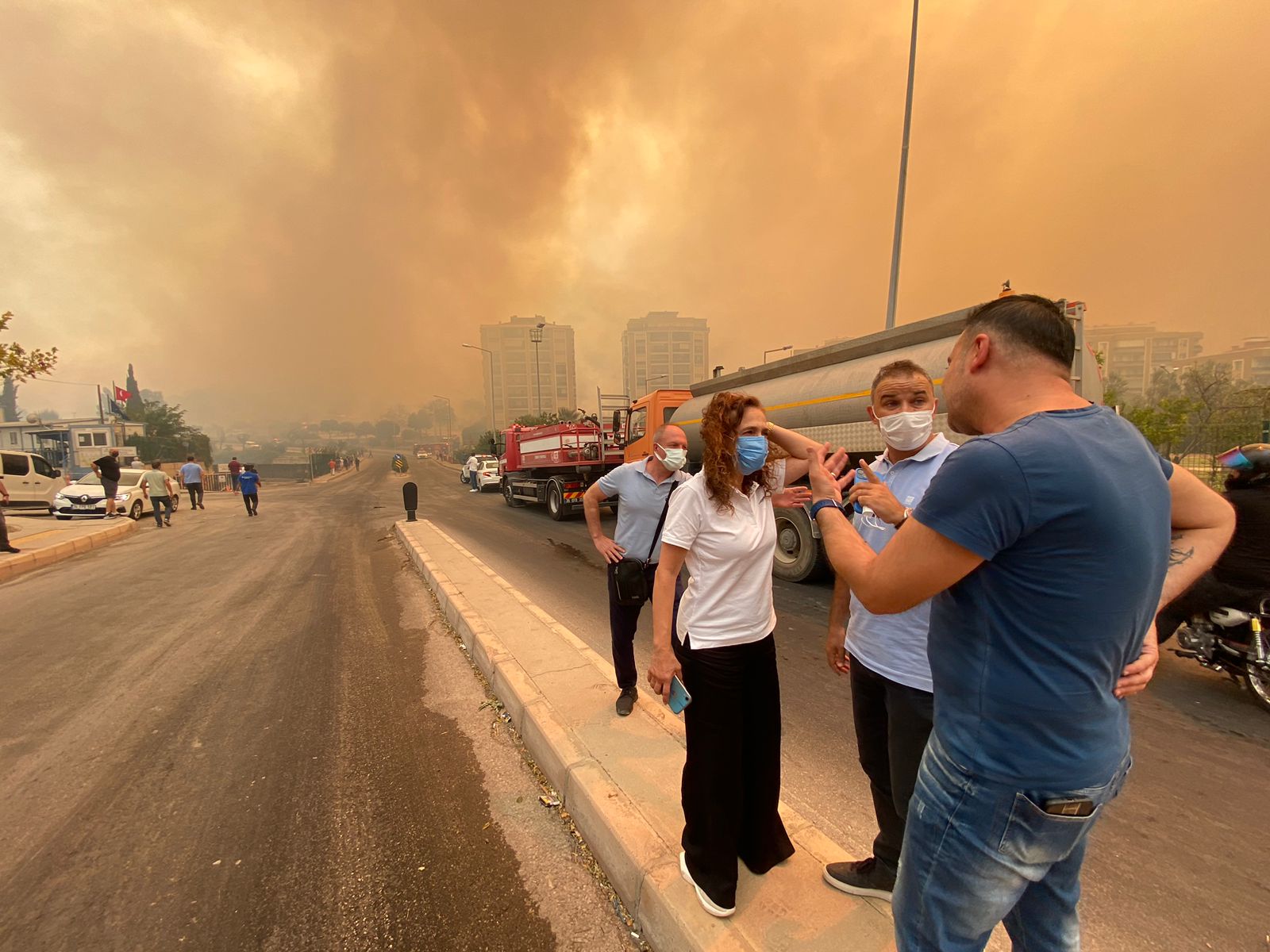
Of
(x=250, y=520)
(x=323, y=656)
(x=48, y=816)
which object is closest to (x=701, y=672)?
Answer: (x=48, y=816)

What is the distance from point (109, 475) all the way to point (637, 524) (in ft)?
58.7

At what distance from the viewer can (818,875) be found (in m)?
2.00

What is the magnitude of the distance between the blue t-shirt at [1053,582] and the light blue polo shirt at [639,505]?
7.63 ft

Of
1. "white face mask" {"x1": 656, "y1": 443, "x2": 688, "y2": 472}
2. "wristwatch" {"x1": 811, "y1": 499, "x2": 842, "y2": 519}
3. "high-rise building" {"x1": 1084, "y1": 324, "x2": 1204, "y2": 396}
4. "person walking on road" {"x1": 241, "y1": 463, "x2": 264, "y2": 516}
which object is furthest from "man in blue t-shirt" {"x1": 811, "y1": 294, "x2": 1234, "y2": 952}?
"high-rise building" {"x1": 1084, "y1": 324, "x2": 1204, "y2": 396}

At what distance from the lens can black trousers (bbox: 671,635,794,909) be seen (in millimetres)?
1899

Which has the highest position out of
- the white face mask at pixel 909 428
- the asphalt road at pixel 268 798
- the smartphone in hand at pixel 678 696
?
the white face mask at pixel 909 428

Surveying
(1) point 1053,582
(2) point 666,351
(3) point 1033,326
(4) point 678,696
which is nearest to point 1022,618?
(1) point 1053,582

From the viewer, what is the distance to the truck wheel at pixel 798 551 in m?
6.91

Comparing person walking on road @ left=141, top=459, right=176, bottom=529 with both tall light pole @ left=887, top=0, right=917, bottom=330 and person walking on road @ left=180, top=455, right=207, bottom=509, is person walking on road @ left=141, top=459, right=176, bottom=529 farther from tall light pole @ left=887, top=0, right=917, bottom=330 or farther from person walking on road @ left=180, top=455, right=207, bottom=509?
tall light pole @ left=887, top=0, right=917, bottom=330

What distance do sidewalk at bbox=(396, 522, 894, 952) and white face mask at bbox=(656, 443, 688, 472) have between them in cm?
153

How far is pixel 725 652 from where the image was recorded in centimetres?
193

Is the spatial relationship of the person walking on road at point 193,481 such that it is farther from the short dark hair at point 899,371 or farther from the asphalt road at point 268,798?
the short dark hair at point 899,371

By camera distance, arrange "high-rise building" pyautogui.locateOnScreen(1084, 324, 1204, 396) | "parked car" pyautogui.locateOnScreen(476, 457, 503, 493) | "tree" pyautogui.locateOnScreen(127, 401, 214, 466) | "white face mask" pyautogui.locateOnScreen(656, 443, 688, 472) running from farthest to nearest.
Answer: "high-rise building" pyautogui.locateOnScreen(1084, 324, 1204, 396) → "tree" pyautogui.locateOnScreen(127, 401, 214, 466) → "parked car" pyautogui.locateOnScreen(476, 457, 503, 493) → "white face mask" pyautogui.locateOnScreen(656, 443, 688, 472)

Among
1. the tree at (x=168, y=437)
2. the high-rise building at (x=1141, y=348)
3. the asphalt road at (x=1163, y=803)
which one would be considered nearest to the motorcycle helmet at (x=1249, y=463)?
the asphalt road at (x=1163, y=803)
